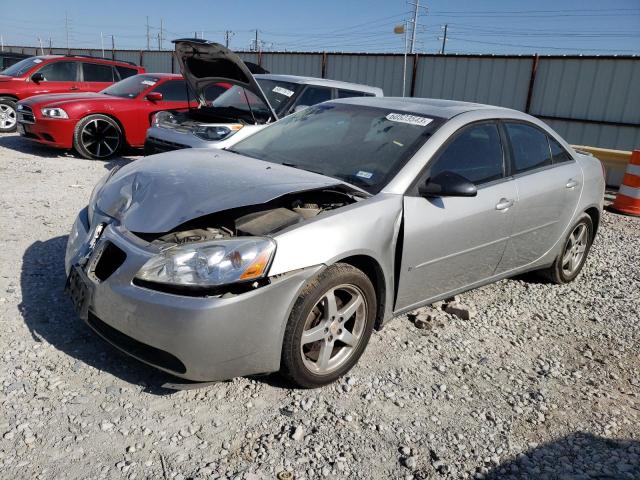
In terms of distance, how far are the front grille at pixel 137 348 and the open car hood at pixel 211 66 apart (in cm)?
360

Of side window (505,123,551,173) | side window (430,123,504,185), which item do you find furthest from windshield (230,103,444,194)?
side window (505,123,551,173)

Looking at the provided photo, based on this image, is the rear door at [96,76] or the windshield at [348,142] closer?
the windshield at [348,142]

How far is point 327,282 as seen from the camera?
2.78 metres

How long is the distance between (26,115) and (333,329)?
321 inches

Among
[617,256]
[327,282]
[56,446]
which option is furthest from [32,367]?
[617,256]

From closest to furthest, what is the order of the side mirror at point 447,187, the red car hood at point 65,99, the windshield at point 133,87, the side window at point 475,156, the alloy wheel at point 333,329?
the alloy wheel at point 333,329 → the side mirror at point 447,187 → the side window at point 475,156 → the red car hood at point 65,99 → the windshield at point 133,87

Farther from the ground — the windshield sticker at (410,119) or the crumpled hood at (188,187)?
the windshield sticker at (410,119)

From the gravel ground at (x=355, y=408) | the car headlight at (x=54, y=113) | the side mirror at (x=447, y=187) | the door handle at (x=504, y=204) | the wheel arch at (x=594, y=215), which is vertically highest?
the side mirror at (x=447, y=187)

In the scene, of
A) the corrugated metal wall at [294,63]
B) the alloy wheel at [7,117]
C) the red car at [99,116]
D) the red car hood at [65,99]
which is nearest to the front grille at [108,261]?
the red car at [99,116]

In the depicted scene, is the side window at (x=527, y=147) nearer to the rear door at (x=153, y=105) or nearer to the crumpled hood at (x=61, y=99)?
the rear door at (x=153, y=105)

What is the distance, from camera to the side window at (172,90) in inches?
380

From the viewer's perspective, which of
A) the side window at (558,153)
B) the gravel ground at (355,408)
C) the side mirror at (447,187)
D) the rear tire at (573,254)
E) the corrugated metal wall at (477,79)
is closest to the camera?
the gravel ground at (355,408)

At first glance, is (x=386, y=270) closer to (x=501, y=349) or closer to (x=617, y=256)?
(x=501, y=349)

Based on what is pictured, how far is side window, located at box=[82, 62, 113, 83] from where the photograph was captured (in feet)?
38.4
